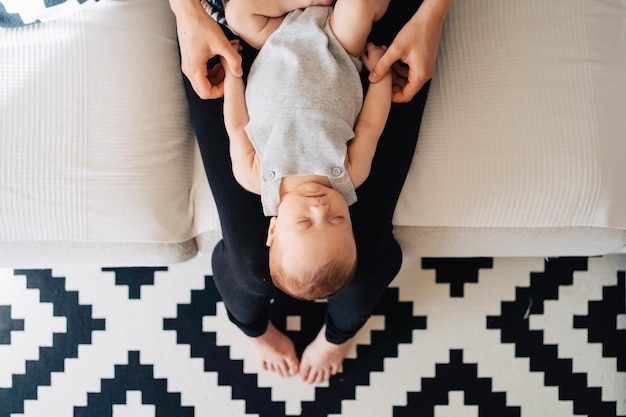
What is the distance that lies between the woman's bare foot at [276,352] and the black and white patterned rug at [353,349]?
0.04 metres

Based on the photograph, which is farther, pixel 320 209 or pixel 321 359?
pixel 321 359

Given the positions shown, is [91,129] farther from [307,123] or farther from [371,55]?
[371,55]

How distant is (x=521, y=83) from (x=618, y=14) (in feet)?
0.79

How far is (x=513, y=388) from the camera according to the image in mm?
1219

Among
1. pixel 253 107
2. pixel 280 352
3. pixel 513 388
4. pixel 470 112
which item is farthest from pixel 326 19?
pixel 513 388

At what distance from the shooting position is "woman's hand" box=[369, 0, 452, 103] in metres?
0.87

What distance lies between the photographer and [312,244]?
0.80 metres

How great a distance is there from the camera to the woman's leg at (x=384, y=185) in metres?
0.91

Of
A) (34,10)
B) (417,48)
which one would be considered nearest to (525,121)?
(417,48)

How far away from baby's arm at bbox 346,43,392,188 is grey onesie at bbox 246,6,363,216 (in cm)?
2

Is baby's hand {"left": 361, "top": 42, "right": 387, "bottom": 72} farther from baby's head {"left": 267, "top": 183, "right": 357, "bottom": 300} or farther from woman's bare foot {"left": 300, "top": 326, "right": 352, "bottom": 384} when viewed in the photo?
woman's bare foot {"left": 300, "top": 326, "right": 352, "bottom": 384}

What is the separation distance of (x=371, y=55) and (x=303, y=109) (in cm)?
16

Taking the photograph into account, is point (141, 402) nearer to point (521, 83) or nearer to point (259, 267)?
point (259, 267)

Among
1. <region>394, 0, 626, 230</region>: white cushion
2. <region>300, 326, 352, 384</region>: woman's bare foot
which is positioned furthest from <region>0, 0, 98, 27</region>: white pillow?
<region>300, 326, 352, 384</region>: woman's bare foot
